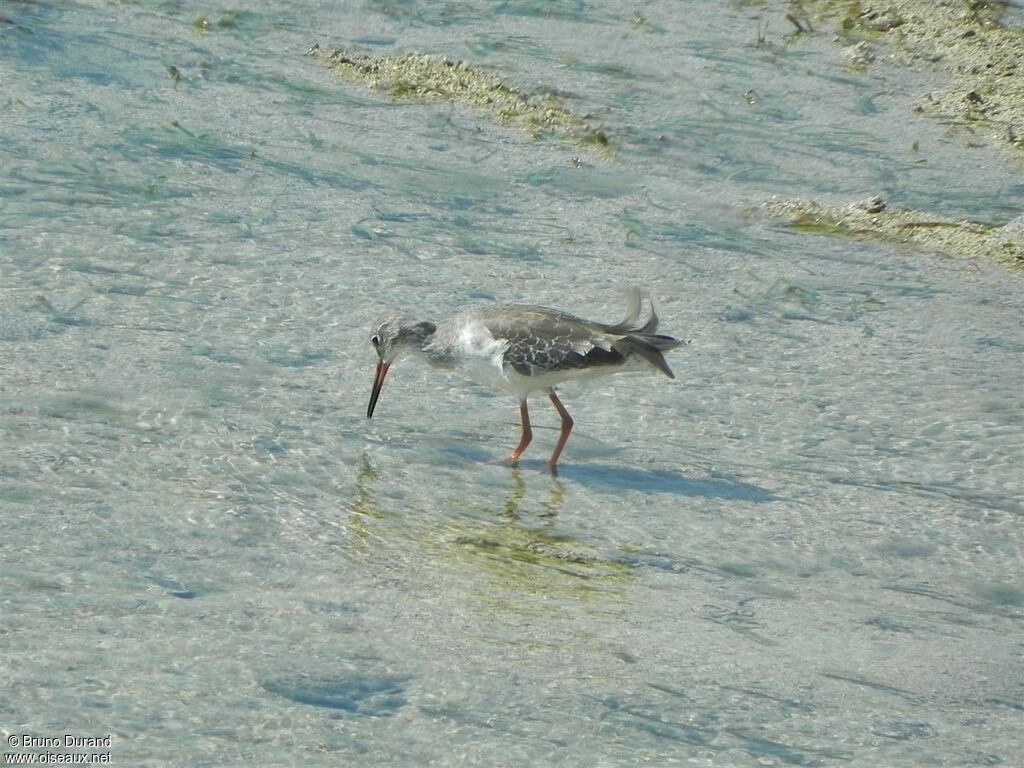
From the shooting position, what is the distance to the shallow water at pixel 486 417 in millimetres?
5824

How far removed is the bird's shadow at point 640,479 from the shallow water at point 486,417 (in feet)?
0.10

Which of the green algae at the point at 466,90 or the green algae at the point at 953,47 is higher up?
the green algae at the point at 953,47

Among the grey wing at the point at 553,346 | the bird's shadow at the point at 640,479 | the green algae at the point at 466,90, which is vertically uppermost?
the green algae at the point at 466,90

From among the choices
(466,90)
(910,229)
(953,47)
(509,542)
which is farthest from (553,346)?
(953,47)

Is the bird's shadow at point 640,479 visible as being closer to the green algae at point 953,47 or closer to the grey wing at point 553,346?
the grey wing at point 553,346

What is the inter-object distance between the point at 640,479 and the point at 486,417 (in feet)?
3.99

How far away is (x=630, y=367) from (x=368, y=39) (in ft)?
20.8

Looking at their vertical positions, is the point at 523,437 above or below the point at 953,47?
below

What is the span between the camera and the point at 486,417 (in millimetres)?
9023

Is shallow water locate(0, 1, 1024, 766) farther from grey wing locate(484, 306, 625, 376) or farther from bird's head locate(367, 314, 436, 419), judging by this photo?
grey wing locate(484, 306, 625, 376)

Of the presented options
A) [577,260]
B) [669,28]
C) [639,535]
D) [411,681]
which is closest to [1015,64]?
[669,28]

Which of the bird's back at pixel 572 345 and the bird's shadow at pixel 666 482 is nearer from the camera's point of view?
the bird's shadow at pixel 666 482

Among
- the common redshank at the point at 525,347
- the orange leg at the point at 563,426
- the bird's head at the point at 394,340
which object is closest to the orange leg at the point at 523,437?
the common redshank at the point at 525,347

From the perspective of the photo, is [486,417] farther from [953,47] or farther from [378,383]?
[953,47]
